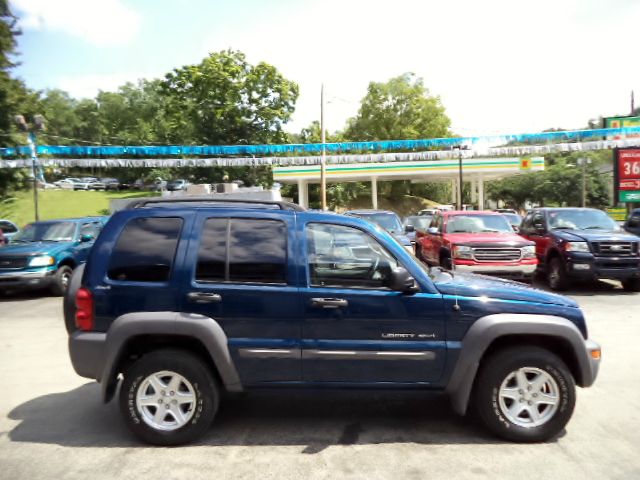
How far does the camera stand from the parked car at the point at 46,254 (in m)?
10.7

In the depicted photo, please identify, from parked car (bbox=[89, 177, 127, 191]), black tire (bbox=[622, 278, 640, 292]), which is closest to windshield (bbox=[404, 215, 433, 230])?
black tire (bbox=[622, 278, 640, 292])

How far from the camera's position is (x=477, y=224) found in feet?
37.0

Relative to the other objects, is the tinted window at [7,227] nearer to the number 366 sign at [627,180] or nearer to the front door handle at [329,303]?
the front door handle at [329,303]

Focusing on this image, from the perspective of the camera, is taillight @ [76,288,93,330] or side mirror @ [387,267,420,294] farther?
taillight @ [76,288,93,330]

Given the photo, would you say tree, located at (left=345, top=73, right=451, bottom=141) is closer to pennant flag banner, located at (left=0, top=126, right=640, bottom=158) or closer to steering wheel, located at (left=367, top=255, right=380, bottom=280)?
pennant flag banner, located at (left=0, top=126, right=640, bottom=158)

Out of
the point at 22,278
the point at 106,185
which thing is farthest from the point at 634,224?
the point at 106,185

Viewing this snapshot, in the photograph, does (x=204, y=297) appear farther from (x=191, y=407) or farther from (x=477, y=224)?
(x=477, y=224)

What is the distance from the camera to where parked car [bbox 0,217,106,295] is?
35.2ft

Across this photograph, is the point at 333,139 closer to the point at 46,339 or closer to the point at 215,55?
the point at 215,55

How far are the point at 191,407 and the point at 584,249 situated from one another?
9.08 meters

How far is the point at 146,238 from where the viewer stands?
13.0 feet

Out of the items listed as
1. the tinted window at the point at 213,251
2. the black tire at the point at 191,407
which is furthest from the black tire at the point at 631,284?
the black tire at the point at 191,407

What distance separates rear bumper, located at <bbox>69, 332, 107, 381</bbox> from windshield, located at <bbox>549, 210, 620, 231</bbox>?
34.0 feet

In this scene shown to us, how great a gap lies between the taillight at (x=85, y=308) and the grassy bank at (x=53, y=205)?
3650 centimetres
